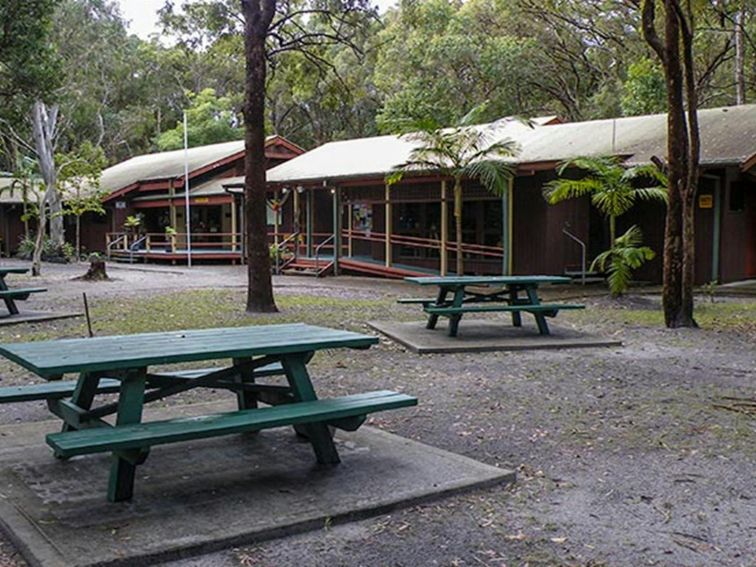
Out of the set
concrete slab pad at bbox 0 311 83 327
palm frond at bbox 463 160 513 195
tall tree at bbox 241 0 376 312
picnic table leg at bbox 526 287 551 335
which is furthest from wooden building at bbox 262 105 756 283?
concrete slab pad at bbox 0 311 83 327

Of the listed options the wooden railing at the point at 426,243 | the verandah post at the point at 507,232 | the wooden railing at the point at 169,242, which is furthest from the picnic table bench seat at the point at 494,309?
the wooden railing at the point at 169,242

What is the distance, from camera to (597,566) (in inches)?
127

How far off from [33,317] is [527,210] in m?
11.4

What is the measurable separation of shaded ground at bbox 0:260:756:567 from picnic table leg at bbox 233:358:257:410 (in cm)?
107

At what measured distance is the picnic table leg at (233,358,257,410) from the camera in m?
4.89

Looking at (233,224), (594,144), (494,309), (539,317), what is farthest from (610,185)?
(233,224)

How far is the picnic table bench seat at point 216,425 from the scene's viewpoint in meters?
3.51

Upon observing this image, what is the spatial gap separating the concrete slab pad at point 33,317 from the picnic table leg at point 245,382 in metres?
6.62

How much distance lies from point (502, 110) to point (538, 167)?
15.7 meters

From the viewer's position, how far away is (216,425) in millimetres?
3865

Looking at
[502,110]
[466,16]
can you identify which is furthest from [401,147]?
[466,16]

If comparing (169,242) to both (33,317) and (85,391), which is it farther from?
(85,391)

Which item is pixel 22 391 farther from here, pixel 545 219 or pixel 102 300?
pixel 545 219

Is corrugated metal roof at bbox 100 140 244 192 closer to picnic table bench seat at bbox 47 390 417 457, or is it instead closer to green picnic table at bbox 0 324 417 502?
green picnic table at bbox 0 324 417 502
